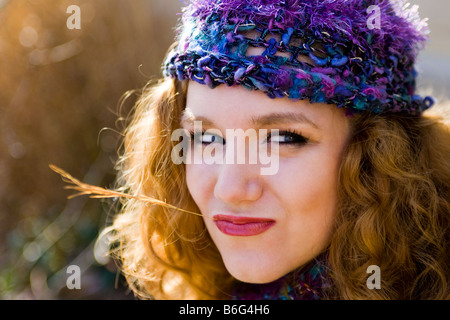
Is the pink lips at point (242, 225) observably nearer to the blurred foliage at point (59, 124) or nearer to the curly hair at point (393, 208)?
the curly hair at point (393, 208)

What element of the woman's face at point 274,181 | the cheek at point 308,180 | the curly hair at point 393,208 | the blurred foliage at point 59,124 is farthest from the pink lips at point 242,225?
the blurred foliage at point 59,124

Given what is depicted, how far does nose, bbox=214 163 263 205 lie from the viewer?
4.62 ft

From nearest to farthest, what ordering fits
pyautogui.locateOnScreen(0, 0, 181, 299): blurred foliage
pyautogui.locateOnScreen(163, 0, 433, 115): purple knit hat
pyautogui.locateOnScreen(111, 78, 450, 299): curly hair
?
pyautogui.locateOnScreen(163, 0, 433, 115): purple knit hat
pyautogui.locateOnScreen(111, 78, 450, 299): curly hair
pyautogui.locateOnScreen(0, 0, 181, 299): blurred foliage

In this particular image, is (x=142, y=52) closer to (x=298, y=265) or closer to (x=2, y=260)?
(x=2, y=260)

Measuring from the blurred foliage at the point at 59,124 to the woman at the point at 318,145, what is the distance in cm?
154

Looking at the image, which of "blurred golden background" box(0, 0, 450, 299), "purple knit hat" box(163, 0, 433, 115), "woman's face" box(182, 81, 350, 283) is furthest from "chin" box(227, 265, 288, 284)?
"blurred golden background" box(0, 0, 450, 299)

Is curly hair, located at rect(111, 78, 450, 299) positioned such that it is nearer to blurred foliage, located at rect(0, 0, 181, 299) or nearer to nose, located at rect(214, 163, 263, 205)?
nose, located at rect(214, 163, 263, 205)

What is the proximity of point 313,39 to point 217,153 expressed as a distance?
522 mm

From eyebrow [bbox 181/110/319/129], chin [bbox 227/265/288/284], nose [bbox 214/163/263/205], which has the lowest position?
chin [bbox 227/265/288/284]

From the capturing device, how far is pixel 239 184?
141 centimetres

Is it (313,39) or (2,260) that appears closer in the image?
(313,39)
